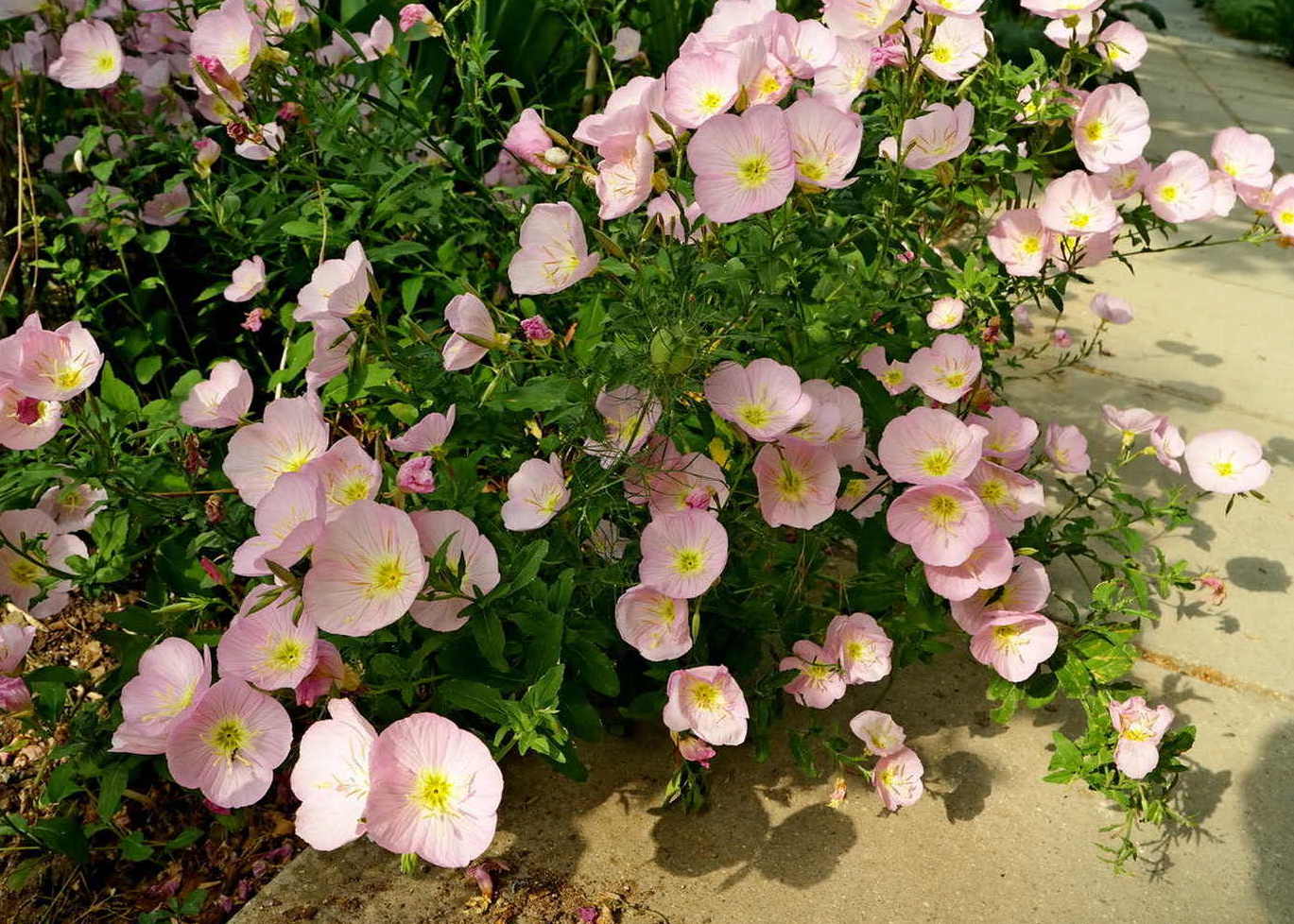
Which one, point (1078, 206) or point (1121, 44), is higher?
point (1121, 44)

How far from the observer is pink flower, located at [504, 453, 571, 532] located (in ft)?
4.70

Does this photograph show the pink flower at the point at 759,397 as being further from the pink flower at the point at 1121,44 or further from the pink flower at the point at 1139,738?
the pink flower at the point at 1121,44

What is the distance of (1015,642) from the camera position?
1665 mm

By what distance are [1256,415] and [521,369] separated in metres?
2.02

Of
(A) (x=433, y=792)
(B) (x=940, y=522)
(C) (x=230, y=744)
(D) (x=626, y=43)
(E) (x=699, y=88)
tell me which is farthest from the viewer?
(D) (x=626, y=43)

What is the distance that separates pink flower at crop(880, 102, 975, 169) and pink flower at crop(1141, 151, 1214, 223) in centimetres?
40

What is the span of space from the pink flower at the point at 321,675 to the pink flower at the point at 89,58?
1436 mm

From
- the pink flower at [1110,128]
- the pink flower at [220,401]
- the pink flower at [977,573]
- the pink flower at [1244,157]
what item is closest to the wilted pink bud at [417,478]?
the pink flower at [220,401]

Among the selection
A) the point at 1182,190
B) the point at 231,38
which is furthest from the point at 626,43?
the point at 1182,190

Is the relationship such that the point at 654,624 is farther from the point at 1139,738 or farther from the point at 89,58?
the point at 89,58

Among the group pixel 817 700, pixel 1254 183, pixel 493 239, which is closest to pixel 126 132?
pixel 493 239

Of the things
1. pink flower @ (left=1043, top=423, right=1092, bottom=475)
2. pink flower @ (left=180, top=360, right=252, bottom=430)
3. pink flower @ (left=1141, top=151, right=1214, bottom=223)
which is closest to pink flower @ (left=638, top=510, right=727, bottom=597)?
pink flower @ (left=180, top=360, right=252, bottom=430)

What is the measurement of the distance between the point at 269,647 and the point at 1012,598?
1.07 metres

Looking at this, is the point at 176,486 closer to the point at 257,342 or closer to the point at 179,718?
the point at 179,718
